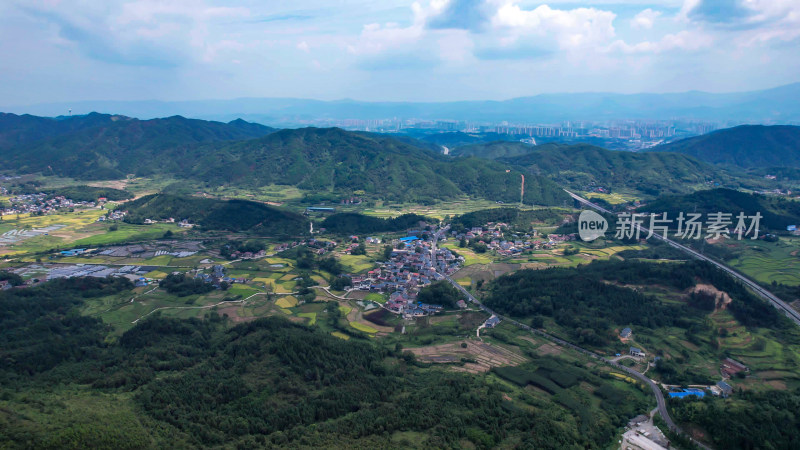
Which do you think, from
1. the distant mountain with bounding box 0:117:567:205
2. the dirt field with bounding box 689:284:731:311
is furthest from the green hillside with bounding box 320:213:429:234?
the dirt field with bounding box 689:284:731:311

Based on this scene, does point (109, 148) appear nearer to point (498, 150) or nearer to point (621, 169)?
point (498, 150)

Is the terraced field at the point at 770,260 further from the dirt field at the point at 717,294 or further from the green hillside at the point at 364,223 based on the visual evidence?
the green hillside at the point at 364,223

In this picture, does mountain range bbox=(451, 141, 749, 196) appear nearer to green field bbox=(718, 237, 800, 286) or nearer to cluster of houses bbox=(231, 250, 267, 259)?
green field bbox=(718, 237, 800, 286)

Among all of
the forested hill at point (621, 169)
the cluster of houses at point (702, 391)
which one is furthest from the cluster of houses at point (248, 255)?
the forested hill at point (621, 169)

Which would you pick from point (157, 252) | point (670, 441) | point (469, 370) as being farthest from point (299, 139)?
point (670, 441)

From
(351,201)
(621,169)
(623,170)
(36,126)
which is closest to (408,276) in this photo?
(351,201)
